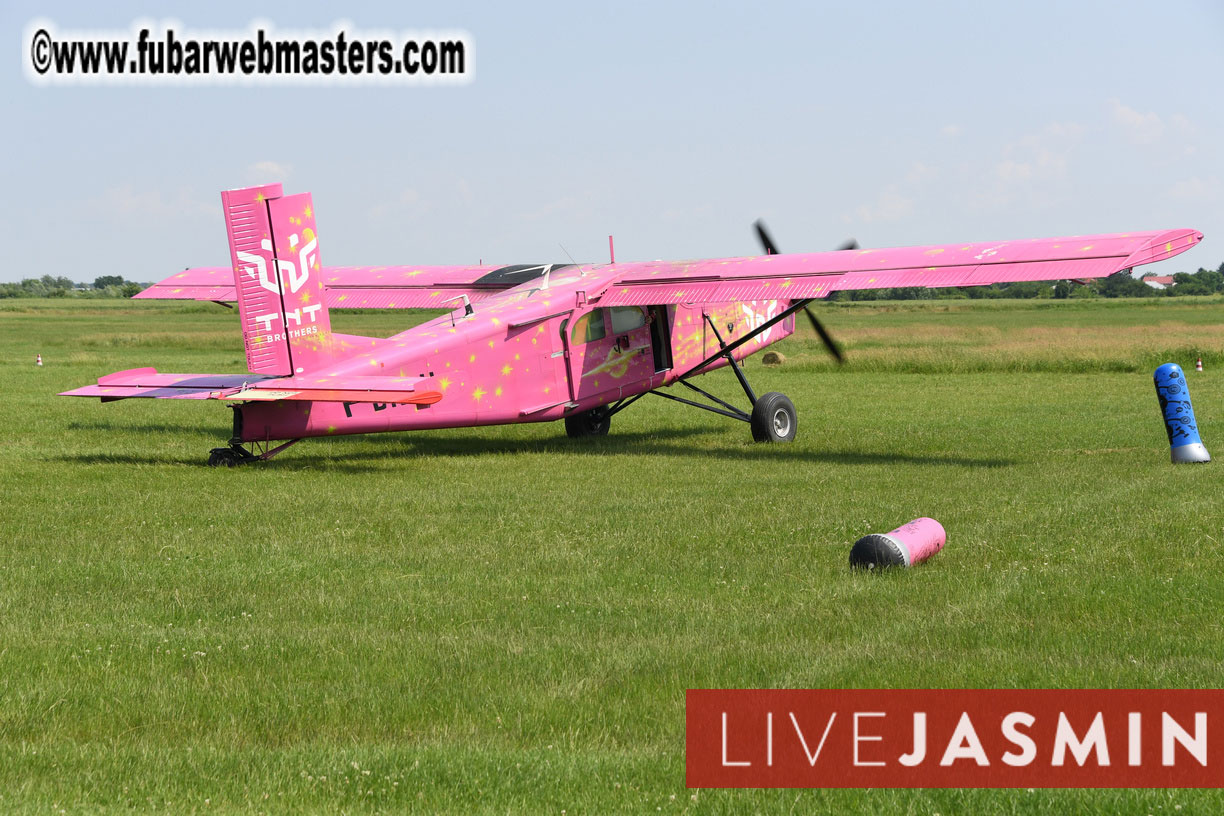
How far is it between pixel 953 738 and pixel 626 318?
14.3 meters

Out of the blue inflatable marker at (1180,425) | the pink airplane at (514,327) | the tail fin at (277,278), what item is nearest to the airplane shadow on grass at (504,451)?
the pink airplane at (514,327)

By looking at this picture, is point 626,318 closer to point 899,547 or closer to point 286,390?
point 286,390

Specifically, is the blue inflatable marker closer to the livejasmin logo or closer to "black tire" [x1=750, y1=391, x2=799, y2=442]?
"black tire" [x1=750, y1=391, x2=799, y2=442]

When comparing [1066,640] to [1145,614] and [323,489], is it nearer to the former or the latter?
[1145,614]

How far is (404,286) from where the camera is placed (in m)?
→ 23.3

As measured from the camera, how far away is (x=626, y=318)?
Result: 1984cm

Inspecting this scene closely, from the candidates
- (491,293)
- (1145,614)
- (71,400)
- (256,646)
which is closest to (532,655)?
(256,646)

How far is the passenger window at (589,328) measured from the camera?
19047 millimetres

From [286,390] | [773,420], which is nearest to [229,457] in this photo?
[286,390]

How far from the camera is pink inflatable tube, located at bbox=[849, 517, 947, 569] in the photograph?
31.3 ft

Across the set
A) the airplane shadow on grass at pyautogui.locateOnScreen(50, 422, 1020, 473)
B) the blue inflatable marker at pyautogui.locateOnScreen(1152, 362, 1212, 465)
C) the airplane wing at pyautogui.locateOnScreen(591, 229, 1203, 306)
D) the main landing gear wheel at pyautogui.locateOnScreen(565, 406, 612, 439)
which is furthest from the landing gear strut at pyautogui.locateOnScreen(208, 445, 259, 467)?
the blue inflatable marker at pyautogui.locateOnScreen(1152, 362, 1212, 465)

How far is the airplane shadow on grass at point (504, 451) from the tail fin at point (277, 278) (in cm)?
167

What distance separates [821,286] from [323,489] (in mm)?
8014

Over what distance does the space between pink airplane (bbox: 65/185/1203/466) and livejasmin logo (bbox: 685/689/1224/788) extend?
31.3 ft
